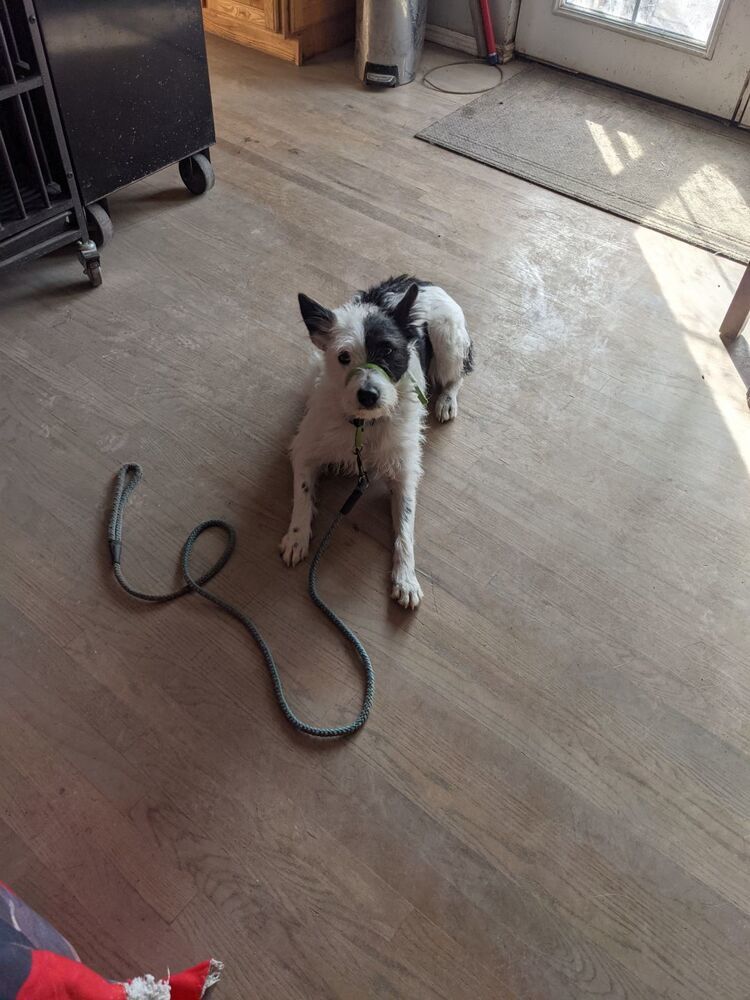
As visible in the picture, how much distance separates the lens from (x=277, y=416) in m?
2.23

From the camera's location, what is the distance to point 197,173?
9.76 ft

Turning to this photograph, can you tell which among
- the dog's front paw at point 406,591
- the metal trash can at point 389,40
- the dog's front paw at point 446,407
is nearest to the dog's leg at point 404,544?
the dog's front paw at point 406,591

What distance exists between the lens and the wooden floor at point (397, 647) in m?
1.36

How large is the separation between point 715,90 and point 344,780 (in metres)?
3.49

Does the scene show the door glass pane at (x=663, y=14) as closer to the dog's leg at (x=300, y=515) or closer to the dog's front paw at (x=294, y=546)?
the dog's leg at (x=300, y=515)

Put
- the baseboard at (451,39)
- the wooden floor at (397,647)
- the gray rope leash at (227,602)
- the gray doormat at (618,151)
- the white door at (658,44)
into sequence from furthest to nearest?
the baseboard at (451,39) < the white door at (658,44) < the gray doormat at (618,151) < the gray rope leash at (227,602) < the wooden floor at (397,647)

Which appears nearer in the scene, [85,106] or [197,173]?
[85,106]

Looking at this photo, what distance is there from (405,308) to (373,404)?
24 centimetres

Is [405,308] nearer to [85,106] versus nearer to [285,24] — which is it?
[85,106]

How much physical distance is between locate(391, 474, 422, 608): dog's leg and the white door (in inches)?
108

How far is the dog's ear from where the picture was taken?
1738 mm

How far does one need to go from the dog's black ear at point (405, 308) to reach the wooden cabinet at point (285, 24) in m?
2.81

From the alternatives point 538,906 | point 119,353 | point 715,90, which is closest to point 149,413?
point 119,353

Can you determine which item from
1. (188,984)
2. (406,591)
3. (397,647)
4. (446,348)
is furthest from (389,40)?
(188,984)
